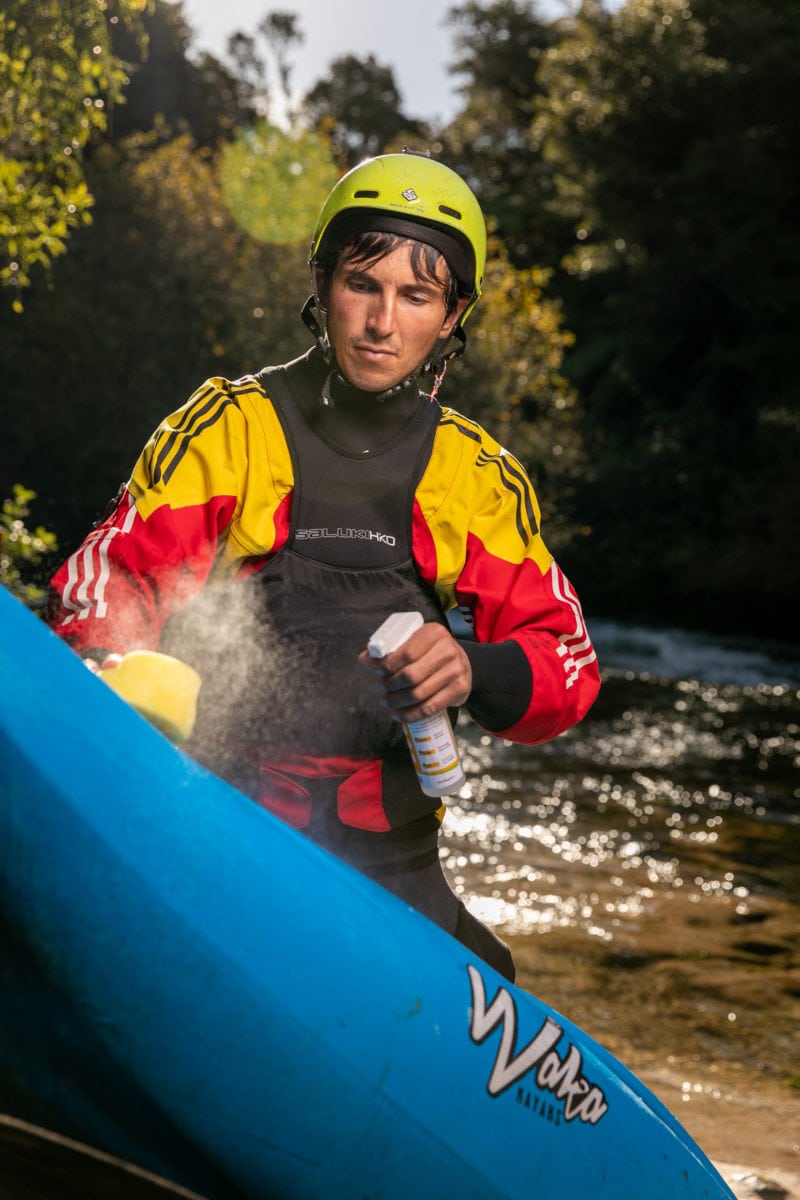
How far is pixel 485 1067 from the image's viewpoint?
225cm

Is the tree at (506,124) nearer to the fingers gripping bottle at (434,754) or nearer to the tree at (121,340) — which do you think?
the tree at (121,340)

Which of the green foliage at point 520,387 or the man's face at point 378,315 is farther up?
the green foliage at point 520,387

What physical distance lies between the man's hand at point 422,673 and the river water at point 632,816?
5.07 meters

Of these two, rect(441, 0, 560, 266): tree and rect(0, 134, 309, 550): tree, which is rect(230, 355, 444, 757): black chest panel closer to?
rect(0, 134, 309, 550): tree

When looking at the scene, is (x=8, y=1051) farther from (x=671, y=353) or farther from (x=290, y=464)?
(x=671, y=353)

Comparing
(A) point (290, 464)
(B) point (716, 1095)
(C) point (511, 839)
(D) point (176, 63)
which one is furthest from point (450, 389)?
(D) point (176, 63)

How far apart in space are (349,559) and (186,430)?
39cm

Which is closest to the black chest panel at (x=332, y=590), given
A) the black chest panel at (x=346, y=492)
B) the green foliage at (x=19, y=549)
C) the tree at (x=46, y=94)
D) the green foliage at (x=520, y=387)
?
the black chest panel at (x=346, y=492)

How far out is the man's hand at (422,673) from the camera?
2.13 meters

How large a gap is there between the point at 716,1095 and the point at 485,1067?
292 cm

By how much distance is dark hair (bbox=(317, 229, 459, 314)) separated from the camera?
258 centimetres

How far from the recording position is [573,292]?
36438 mm

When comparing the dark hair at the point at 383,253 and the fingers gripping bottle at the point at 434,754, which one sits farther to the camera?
the dark hair at the point at 383,253

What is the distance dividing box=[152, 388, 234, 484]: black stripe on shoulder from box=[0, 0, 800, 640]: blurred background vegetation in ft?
18.9
